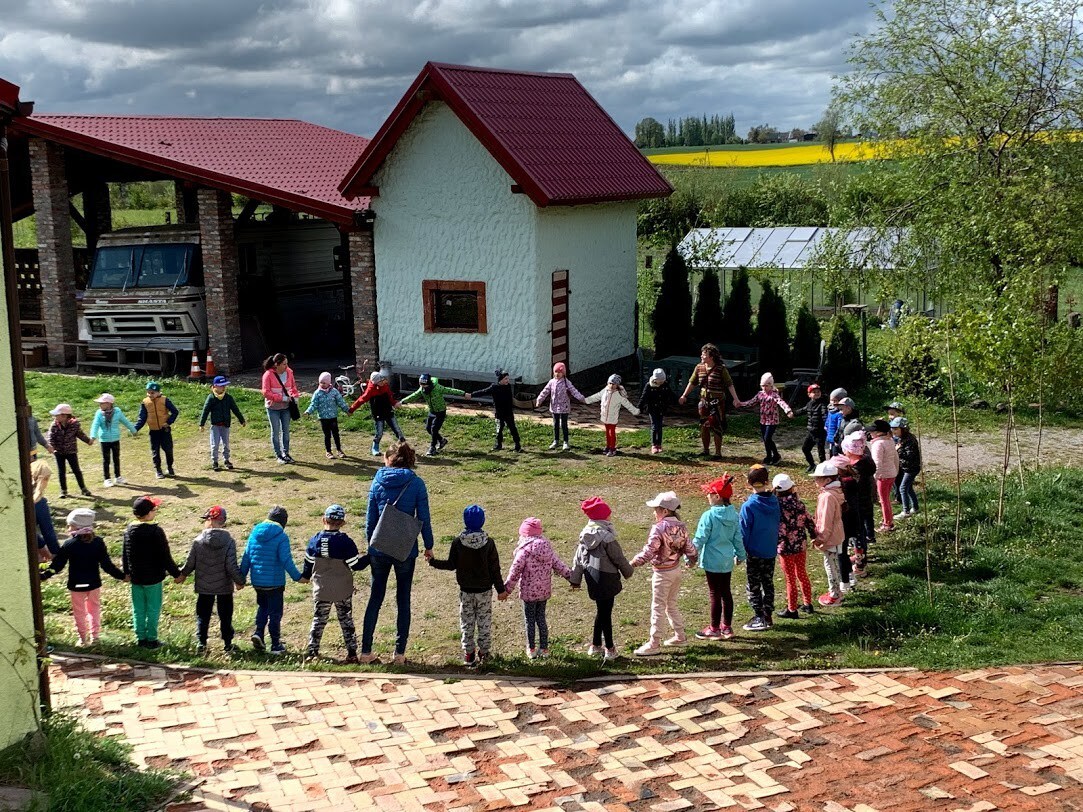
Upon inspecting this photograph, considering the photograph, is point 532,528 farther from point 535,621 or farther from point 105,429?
point 105,429

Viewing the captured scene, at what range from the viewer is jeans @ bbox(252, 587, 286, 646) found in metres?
9.90

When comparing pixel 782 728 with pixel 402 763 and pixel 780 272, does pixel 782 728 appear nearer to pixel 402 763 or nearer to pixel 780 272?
pixel 402 763

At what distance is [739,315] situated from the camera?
2325cm

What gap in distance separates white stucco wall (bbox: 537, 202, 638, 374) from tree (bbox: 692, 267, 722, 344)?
160cm

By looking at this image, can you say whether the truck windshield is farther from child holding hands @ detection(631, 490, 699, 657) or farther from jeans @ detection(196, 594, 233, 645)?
child holding hands @ detection(631, 490, 699, 657)

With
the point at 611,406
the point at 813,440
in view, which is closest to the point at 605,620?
the point at 813,440

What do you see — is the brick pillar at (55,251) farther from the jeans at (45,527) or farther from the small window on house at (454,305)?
the jeans at (45,527)

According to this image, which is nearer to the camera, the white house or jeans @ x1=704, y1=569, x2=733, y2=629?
jeans @ x1=704, y1=569, x2=733, y2=629

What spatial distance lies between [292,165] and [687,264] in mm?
8853

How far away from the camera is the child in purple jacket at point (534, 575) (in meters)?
9.69

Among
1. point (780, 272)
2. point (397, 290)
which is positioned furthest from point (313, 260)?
point (780, 272)

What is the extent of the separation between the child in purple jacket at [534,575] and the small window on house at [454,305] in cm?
1164

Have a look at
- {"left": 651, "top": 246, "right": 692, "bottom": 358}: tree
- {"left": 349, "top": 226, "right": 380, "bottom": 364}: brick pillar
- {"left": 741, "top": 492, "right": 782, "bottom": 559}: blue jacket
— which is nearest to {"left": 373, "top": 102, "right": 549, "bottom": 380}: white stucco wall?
{"left": 349, "top": 226, "right": 380, "bottom": 364}: brick pillar

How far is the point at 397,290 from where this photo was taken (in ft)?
71.5
